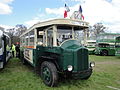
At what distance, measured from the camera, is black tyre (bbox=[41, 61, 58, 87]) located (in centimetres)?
517

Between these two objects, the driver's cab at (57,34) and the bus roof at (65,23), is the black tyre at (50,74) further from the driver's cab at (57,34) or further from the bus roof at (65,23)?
the bus roof at (65,23)

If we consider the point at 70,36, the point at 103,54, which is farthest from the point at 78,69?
the point at 103,54

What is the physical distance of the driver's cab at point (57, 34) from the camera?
5.65 metres

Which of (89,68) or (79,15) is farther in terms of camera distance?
(79,15)

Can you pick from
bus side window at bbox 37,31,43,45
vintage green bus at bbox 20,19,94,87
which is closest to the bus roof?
vintage green bus at bbox 20,19,94,87

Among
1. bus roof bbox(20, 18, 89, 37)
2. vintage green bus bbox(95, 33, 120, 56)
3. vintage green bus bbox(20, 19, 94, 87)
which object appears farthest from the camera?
vintage green bus bbox(95, 33, 120, 56)

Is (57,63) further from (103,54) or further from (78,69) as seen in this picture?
(103,54)

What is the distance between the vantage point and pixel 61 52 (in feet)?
16.8

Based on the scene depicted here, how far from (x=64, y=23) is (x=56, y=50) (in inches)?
45.4

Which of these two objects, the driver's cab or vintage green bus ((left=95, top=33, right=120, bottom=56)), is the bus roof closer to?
the driver's cab

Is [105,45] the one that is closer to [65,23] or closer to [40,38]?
[40,38]

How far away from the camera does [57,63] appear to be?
5.31 meters

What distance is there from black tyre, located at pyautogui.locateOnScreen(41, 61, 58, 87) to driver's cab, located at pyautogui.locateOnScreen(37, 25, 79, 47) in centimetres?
87

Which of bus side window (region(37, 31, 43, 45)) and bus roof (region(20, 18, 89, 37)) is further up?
bus roof (region(20, 18, 89, 37))
